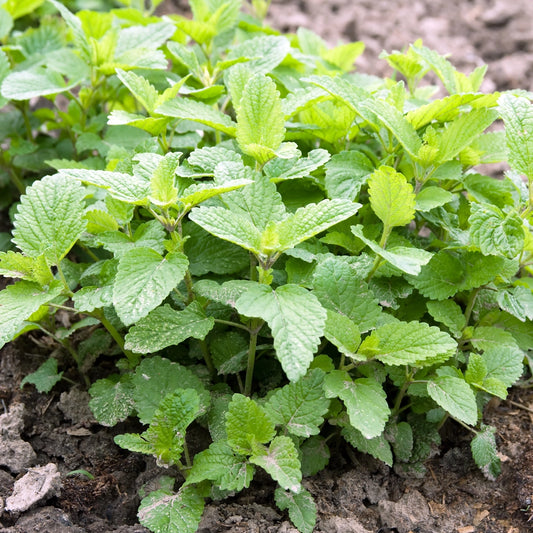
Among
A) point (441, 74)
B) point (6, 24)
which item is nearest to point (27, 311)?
point (441, 74)

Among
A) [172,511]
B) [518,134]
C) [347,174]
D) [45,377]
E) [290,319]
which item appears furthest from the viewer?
[45,377]

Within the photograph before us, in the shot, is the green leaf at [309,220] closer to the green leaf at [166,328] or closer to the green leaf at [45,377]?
the green leaf at [166,328]

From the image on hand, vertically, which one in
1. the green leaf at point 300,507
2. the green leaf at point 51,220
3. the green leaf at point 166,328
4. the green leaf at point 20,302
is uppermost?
the green leaf at point 51,220

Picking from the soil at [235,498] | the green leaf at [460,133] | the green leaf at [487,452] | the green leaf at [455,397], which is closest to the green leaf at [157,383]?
the soil at [235,498]

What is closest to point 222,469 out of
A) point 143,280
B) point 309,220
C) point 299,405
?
point 299,405

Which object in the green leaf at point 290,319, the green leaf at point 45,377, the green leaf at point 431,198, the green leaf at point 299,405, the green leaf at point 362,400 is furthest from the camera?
the green leaf at point 45,377

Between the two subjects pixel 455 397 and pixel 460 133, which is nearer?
pixel 455 397

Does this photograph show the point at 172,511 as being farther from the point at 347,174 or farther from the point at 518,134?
the point at 518,134
